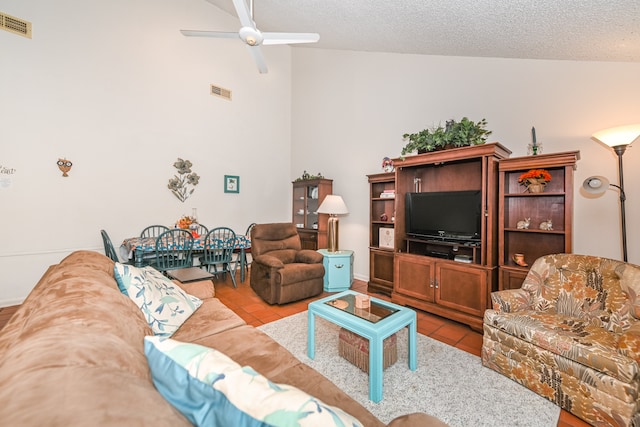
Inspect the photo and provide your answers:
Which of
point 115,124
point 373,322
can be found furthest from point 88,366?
point 115,124

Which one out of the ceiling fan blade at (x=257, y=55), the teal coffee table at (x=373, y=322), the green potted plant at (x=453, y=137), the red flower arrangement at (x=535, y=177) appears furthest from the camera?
the ceiling fan blade at (x=257, y=55)

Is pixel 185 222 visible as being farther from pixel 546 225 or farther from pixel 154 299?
pixel 546 225

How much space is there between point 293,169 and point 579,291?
16.3 feet

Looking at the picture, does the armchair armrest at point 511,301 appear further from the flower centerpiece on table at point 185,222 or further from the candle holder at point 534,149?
the flower centerpiece on table at point 185,222

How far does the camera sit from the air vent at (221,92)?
495 cm

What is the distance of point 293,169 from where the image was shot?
6008 mm

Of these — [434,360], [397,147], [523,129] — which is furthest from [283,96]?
[434,360]

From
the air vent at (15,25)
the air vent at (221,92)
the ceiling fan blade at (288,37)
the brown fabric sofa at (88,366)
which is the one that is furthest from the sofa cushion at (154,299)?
the air vent at (221,92)

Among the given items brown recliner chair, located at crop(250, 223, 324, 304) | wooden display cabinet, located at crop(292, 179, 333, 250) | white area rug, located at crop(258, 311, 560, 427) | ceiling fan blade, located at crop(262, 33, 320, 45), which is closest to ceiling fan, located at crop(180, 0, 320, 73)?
ceiling fan blade, located at crop(262, 33, 320, 45)

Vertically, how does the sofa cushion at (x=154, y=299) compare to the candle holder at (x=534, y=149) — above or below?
below

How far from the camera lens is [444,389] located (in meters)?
1.82

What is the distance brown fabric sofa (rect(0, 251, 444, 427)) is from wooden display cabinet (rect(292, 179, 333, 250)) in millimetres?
3535

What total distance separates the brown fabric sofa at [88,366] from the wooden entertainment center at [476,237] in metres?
2.15

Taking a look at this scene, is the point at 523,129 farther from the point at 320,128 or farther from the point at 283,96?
the point at 283,96
